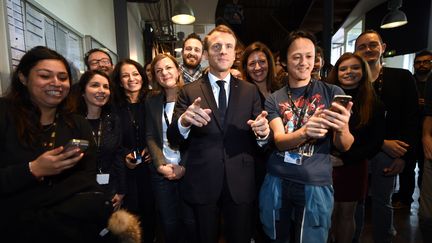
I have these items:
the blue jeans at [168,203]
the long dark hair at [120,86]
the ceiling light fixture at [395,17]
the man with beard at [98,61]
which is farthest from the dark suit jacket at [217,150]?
the ceiling light fixture at [395,17]

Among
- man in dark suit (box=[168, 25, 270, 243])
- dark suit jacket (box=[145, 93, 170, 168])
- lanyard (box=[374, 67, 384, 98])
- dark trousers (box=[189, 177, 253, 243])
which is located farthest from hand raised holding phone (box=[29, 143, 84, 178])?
lanyard (box=[374, 67, 384, 98])

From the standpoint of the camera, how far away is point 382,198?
209cm

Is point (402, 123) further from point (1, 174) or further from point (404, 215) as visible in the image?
point (1, 174)

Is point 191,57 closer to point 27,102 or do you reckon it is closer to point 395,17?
point 27,102

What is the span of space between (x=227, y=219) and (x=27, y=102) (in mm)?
1259

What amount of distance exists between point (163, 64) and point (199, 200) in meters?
1.22

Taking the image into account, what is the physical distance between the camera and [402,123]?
6.86ft

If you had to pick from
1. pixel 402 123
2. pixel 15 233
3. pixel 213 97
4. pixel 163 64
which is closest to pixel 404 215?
pixel 402 123

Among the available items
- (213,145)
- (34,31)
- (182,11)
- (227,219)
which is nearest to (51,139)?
(213,145)

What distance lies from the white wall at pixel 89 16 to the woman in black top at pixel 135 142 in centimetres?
89

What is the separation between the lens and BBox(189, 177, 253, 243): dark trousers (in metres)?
1.52

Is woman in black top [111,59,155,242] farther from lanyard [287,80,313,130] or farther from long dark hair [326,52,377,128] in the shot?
long dark hair [326,52,377,128]

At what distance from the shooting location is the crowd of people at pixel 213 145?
4.15 ft

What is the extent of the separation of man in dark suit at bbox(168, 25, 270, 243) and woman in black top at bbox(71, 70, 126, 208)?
0.69 m
